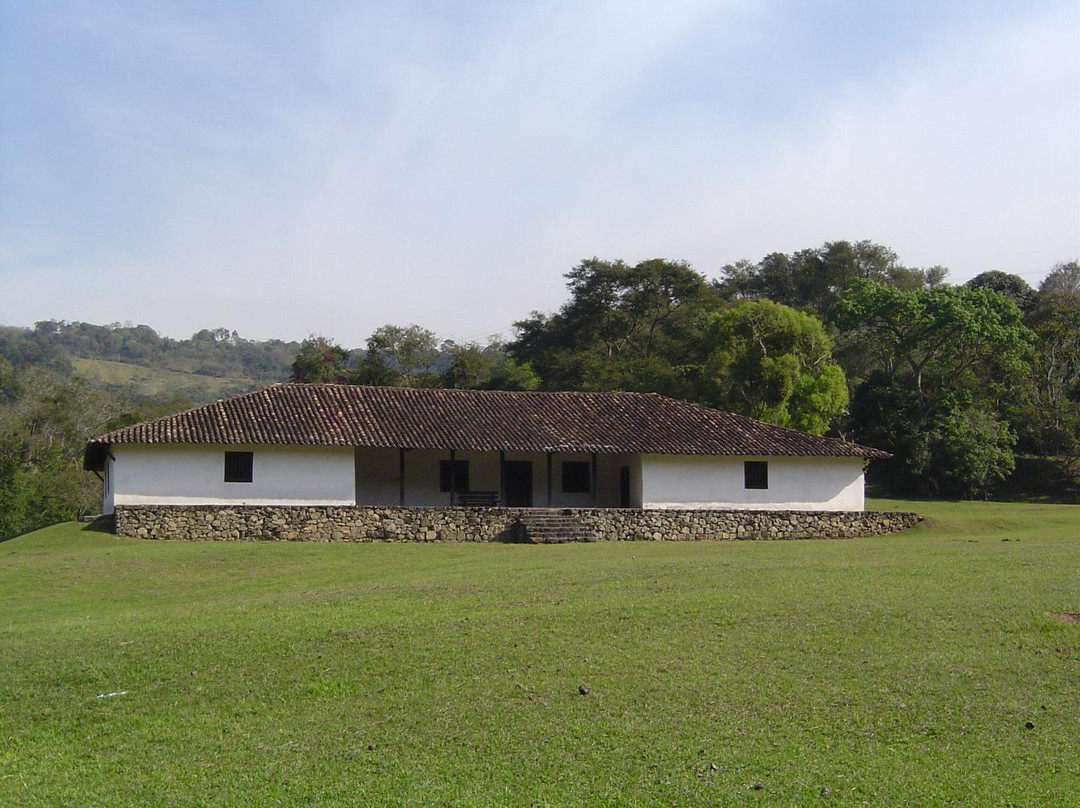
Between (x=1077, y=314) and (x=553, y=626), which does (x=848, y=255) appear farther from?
(x=553, y=626)

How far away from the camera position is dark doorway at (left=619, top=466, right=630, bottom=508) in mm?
30317

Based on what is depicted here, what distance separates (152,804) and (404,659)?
10.7 feet

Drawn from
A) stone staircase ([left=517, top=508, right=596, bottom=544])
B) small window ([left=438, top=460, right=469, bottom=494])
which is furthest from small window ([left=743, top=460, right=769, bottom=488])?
small window ([left=438, top=460, right=469, bottom=494])

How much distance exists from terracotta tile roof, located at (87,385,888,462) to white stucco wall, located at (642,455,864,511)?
1.70ft

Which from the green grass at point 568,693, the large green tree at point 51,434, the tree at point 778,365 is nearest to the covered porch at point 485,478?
the tree at point 778,365

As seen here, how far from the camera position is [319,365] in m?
52.8

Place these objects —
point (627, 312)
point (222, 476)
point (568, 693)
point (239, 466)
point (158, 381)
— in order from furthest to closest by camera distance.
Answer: point (158, 381) → point (627, 312) → point (239, 466) → point (222, 476) → point (568, 693)

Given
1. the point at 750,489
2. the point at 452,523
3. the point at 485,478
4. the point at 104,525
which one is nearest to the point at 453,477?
the point at 452,523

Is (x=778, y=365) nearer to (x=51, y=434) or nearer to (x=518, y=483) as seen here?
(x=518, y=483)

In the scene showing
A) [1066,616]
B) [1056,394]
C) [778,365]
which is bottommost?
[1066,616]

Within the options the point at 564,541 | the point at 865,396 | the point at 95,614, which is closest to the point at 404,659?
the point at 95,614

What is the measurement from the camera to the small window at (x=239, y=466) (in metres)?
26.4

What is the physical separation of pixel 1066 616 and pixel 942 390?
32447mm

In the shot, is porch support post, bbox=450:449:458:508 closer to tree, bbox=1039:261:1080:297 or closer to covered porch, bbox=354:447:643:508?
covered porch, bbox=354:447:643:508
